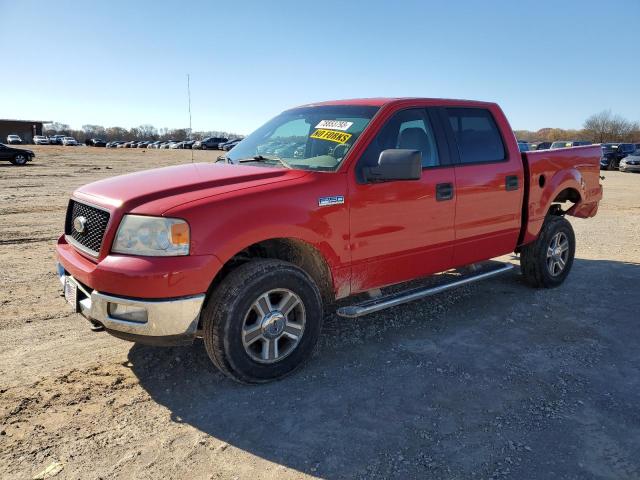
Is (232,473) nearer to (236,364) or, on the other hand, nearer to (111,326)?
(236,364)

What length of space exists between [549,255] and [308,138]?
3.20 m

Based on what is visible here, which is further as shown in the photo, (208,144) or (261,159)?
(208,144)

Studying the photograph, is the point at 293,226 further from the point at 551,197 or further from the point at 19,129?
the point at 19,129

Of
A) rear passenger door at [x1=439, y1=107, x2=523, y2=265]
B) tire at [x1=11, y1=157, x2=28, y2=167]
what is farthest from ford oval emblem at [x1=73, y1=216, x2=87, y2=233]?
tire at [x1=11, y1=157, x2=28, y2=167]

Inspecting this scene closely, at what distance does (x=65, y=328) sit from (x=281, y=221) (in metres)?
2.39

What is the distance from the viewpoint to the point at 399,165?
11.7 ft

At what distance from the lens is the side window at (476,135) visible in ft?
15.0

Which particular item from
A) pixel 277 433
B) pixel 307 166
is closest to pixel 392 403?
pixel 277 433

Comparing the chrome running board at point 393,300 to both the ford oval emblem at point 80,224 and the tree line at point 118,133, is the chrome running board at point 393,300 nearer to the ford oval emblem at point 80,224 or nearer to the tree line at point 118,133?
the ford oval emblem at point 80,224

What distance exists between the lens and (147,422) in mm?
3004

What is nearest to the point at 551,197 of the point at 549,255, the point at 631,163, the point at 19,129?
the point at 549,255

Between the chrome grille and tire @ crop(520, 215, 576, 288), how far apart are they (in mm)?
4379

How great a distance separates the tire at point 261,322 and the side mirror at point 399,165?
95cm

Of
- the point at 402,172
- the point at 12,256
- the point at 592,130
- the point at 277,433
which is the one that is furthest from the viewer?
the point at 592,130
